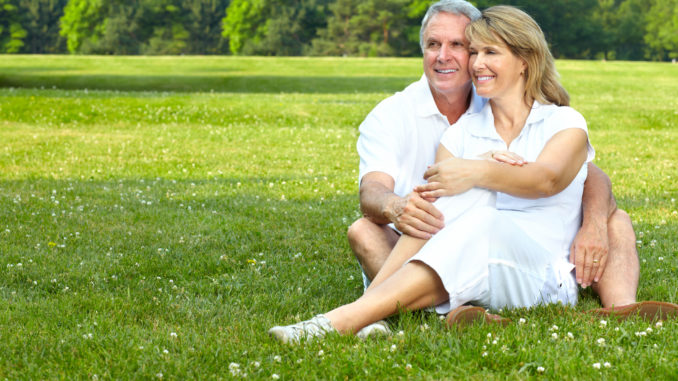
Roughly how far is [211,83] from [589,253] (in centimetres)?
2645

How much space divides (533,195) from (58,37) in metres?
98.4

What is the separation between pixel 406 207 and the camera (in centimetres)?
393

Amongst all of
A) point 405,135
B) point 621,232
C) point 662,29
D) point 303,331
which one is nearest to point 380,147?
point 405,135

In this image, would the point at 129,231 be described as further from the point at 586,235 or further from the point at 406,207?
the point at 586,235

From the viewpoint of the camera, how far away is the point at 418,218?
3896mm

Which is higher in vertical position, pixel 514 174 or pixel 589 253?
pixel 514 174

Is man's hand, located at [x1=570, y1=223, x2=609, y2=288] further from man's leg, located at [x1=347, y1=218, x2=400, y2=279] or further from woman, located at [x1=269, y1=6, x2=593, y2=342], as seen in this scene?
man's leg, located at [x1=347, y1=218, x2=400, y2=279]

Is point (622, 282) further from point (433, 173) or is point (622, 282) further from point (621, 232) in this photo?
point (433, 173)

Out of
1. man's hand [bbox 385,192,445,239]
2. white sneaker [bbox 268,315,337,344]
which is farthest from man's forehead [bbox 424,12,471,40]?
white sneaker [bbox 268,315,337,344]

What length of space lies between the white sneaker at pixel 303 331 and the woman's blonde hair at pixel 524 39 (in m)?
1.88

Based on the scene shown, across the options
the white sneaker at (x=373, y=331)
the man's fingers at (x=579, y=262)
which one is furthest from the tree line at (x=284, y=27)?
the white sneaker at (x=373, y=331)

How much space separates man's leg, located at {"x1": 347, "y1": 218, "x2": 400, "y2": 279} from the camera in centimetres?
424

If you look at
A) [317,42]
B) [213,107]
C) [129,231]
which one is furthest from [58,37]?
[129,231]

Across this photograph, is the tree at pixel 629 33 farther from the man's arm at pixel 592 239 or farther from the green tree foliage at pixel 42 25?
the man's arm at pixel 592 239
